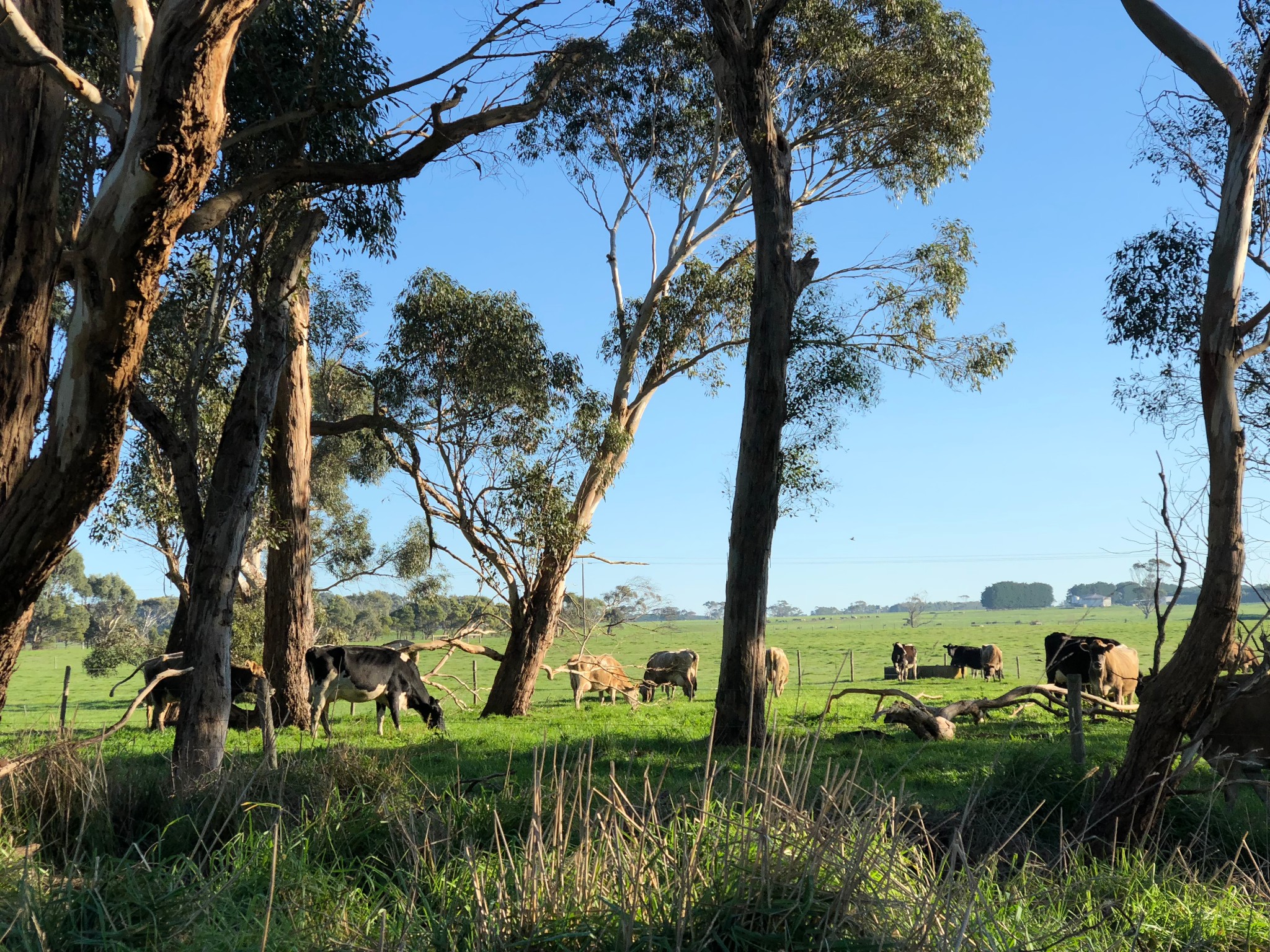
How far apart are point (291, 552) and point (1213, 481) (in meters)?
13.4

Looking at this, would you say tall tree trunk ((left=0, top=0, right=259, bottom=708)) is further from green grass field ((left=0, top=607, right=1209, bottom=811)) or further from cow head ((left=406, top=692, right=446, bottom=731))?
cow head ((left=406, top=692, right=446, bottom=731))

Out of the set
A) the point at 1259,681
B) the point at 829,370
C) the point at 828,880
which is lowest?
the point at 828,880

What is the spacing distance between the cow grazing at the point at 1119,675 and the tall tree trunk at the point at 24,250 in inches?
721

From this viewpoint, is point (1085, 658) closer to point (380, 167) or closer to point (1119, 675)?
point (1119, 675)

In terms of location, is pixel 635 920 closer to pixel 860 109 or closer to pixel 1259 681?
pixel 1259 681

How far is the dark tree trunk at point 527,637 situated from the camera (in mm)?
19094

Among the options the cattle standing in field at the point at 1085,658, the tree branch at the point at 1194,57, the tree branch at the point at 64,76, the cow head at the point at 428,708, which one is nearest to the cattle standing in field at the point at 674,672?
the cattle standing in field at the point at 1085,658

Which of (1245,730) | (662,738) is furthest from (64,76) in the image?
(662,738)

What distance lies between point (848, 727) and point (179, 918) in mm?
11997

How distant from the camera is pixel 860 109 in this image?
19.5 meters

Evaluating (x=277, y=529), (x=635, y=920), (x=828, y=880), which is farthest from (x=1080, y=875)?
(x=277, y=529)

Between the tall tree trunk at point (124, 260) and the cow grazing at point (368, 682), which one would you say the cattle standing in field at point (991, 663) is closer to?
the cow grazing at point (368, 682)

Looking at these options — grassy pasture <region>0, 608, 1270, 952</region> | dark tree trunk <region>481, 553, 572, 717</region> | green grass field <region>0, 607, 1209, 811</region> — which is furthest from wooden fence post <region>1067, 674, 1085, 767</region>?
dark tree trunk <region>481, 553, 572, 717</region>

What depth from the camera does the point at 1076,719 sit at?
34.5ft
